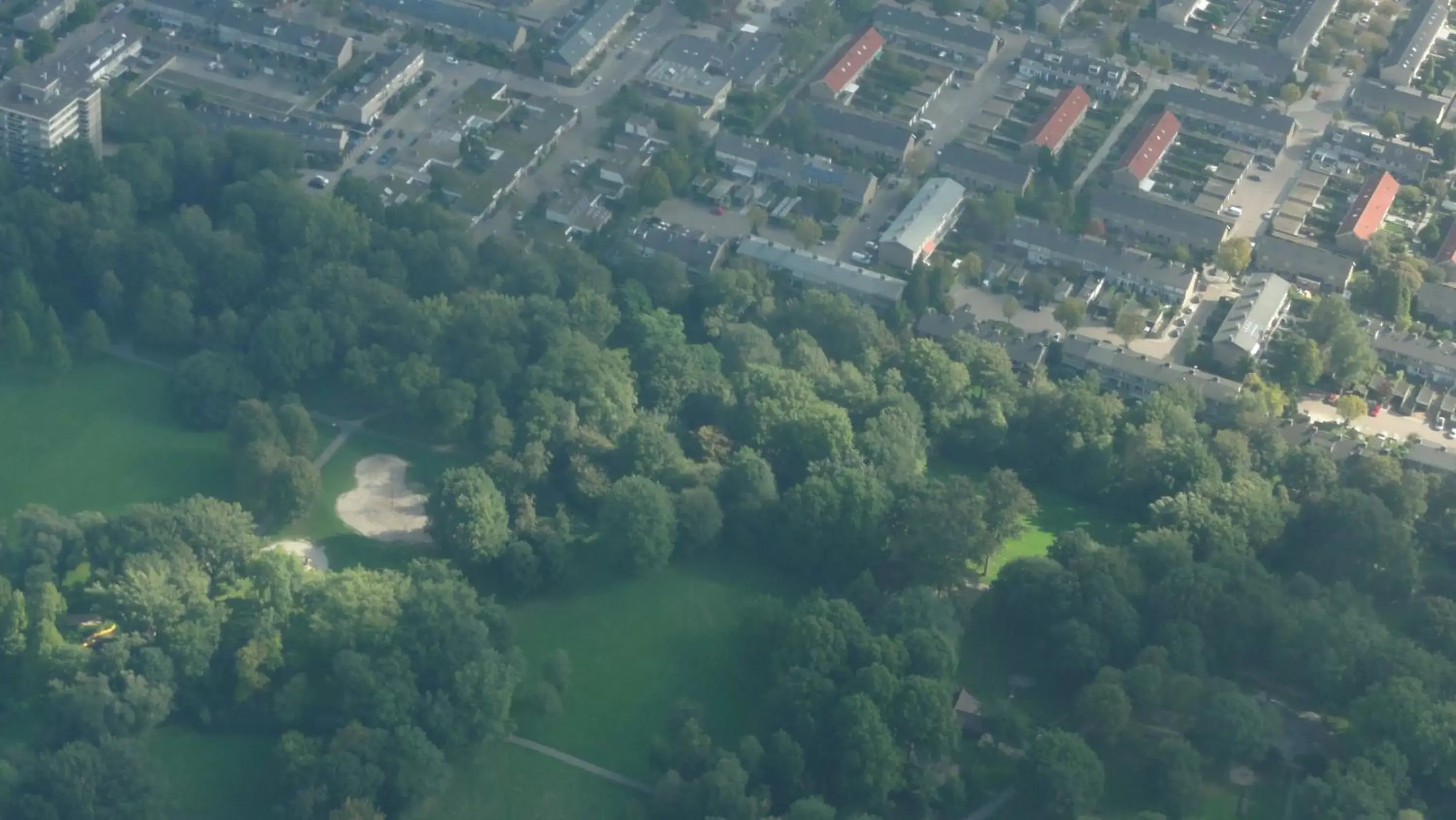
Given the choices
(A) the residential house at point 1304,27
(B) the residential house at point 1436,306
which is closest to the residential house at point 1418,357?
(B) the residential house at point 1436,306

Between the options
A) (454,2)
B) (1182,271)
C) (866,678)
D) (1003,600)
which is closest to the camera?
(866,678)

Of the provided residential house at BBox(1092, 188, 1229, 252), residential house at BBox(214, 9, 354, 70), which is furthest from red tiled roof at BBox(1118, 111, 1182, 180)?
residential house at BBox(214, 9, 354, 70)

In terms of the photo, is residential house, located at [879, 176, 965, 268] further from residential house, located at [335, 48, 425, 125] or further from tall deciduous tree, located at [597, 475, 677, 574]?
residential house, located at [335, 48, 425, 125]

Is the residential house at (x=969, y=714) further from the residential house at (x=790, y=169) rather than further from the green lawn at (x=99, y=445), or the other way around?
the residential house at (x=790, y=169)

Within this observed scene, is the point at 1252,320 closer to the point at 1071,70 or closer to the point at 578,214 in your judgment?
the point at 1071,70

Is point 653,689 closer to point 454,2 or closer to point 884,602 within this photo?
point 884,602

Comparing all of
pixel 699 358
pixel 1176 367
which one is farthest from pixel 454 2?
pixel 1176 367
